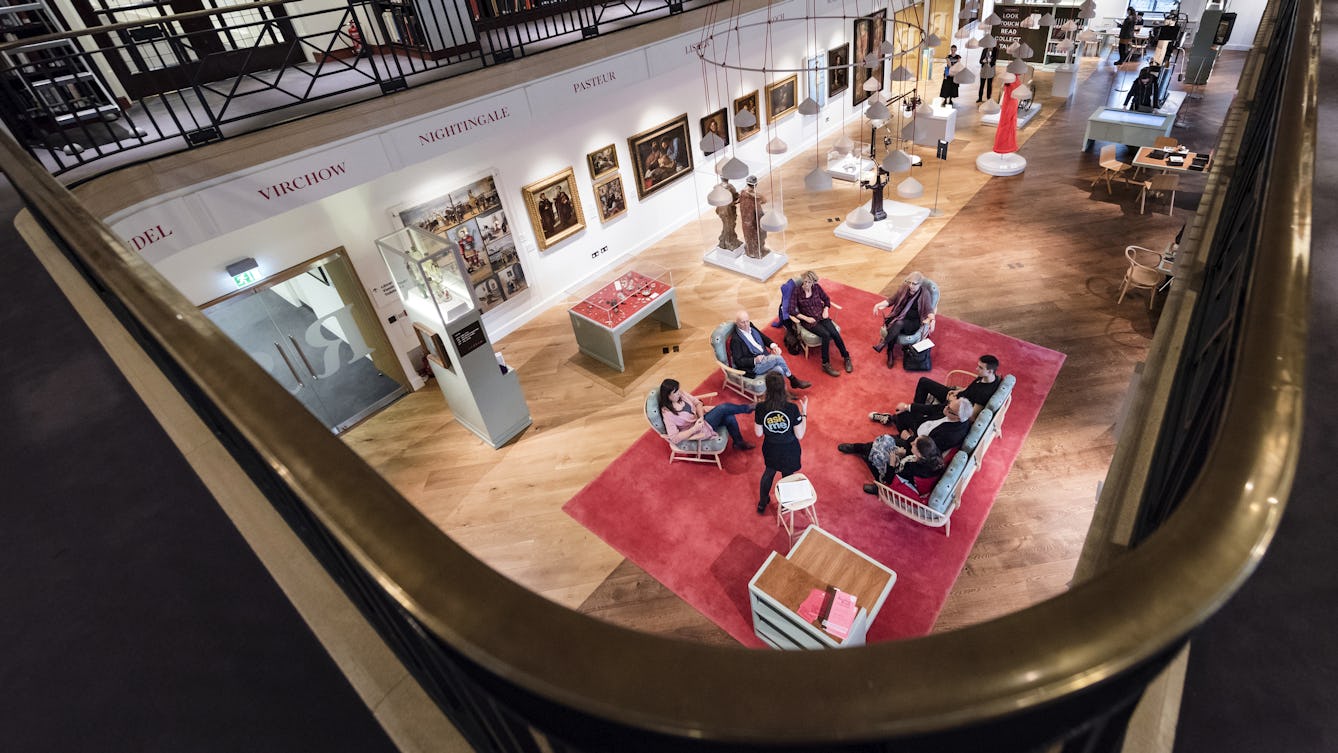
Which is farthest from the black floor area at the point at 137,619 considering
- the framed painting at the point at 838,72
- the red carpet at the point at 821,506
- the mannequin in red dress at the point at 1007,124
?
the framed painting at the point at 838,72

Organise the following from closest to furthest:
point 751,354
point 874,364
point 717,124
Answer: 1. point 751,354
2. point 874,364
3. point 717,124

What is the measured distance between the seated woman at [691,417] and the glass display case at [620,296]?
212 cm

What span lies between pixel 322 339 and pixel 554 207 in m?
3.87

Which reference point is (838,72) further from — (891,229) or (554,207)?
(554,207)

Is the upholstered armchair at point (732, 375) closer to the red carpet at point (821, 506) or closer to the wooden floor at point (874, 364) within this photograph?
the red carpet at point (821, 506)

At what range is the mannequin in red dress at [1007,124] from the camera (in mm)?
13006

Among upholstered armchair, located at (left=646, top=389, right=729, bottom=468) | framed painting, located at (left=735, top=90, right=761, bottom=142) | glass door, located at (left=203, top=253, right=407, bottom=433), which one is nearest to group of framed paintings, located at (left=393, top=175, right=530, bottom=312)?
glass door, located at (left=203, top=253, right=407, bottom=433)

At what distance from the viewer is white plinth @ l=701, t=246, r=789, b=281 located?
1080 cm

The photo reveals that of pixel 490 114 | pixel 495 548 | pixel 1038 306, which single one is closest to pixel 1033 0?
pixel 1038 306

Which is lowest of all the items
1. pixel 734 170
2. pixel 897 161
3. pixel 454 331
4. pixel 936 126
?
pixel 936 126

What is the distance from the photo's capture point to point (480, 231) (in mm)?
9406

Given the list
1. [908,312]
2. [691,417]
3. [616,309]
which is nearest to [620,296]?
[616,309]

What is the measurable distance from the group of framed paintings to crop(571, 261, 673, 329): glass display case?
1.12 m

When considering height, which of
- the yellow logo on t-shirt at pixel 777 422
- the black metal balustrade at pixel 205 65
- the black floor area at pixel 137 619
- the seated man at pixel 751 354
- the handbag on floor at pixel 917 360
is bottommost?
the handbag on floor at pixel 917 360
